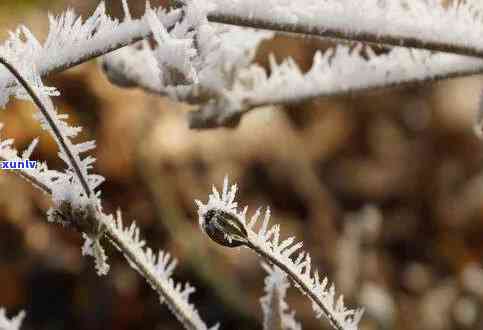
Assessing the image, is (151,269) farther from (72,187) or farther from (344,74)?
(344,74)

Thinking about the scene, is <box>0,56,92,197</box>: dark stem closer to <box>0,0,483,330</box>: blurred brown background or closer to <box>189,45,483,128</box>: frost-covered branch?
<box>189,45,483,128</box>: frost-covered branch

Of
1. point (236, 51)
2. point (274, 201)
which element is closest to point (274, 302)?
point (236, 51)

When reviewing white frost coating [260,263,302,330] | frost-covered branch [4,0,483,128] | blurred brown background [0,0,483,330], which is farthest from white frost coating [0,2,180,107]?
blurred brown background [0,0,483,330]

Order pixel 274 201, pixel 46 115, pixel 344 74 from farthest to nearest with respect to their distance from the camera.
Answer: pixel 274 201 → pixel 344 74 → pixel 46 115

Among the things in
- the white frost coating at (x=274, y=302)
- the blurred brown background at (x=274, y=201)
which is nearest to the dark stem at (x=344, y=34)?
the white frost coating at (x=274, y=302)

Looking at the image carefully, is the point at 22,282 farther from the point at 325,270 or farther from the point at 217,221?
the point at 217,221
